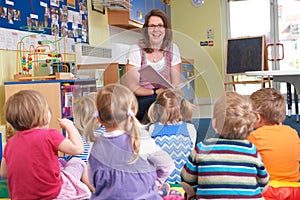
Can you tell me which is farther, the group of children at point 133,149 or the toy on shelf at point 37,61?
the toy on shelf at point 37,61

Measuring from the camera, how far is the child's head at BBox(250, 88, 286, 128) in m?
1.88

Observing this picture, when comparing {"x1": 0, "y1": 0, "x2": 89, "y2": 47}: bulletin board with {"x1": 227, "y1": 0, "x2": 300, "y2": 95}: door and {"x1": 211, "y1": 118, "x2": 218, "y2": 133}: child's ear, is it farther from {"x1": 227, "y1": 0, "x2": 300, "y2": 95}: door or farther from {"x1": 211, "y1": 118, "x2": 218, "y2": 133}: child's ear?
{"x1": 227, "y1": 0, "x2": 300, "y2": 95}: door

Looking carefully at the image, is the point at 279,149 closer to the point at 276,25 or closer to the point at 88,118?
the point at 88,118

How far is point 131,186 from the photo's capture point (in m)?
1.20

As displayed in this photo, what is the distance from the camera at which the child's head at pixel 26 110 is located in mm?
1448

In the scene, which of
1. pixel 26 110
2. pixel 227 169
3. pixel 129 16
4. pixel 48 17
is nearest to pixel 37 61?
pixel 48 17

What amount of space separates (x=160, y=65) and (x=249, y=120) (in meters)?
0.42

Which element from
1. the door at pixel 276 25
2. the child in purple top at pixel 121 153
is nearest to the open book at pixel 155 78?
the child in purple top at pixel 121 153

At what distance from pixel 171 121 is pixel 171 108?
42mm

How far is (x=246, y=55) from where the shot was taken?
6.36 meters

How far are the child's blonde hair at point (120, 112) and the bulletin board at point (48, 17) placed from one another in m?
2.31

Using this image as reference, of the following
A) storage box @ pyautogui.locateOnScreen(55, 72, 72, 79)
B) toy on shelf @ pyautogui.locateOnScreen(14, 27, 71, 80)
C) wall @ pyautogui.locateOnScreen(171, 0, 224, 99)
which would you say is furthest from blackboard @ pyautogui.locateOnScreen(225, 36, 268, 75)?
storage box @ pyautogui.locateOnScreen(55, 72, 72, 79)

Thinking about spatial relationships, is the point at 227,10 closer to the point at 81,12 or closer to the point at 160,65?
the point at 81,12

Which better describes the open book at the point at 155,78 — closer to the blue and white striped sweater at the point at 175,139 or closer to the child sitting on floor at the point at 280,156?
the blue and white striped sweater at the point at 175,139
